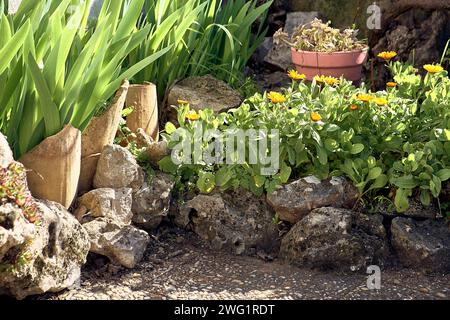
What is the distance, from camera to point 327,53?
14.3ft

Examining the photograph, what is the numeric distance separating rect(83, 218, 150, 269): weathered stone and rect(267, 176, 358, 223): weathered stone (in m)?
0.59

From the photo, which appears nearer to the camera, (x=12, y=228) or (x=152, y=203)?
(x=12, y=228)

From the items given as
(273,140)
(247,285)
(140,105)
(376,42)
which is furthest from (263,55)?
(247,285)

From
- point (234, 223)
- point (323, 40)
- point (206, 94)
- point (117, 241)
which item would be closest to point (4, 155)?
point (117, 241)

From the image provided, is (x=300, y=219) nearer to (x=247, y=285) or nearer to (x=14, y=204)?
(x=247, y=285)

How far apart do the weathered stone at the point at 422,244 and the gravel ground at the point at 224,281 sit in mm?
50

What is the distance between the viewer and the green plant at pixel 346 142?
128 inches

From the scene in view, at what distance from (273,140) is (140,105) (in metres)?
0.79

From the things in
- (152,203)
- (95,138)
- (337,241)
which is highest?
(95,138)

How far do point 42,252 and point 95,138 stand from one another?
75 centimetres

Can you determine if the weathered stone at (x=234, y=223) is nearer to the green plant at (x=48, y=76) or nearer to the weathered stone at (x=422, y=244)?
the weathered stone at (x=422, y=244)

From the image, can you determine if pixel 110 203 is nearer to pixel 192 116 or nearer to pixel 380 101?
pixel 192 116

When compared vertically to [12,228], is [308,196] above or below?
below

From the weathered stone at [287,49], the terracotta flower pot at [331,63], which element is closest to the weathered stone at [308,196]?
the terracotta flower pot at [331,63]
